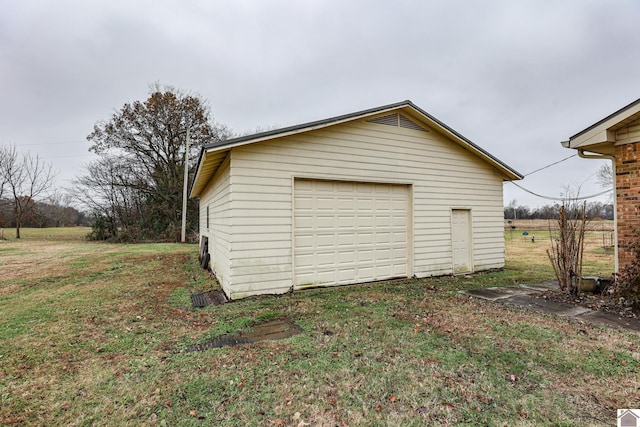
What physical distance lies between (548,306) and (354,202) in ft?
13.3

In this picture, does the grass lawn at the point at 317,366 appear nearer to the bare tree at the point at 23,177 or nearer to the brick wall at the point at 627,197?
the brick wall at the point at 627,197

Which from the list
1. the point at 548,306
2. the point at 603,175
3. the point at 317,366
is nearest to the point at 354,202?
the point at 548,306

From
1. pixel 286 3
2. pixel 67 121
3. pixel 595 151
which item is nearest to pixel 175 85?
pixel 67 121

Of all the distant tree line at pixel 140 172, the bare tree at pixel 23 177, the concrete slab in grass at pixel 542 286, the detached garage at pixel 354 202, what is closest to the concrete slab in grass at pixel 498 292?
the concrete slab in grass at pixel 542 286

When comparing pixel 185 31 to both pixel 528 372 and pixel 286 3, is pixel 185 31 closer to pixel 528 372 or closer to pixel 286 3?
pixel 286 3

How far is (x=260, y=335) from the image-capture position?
397 centimetres

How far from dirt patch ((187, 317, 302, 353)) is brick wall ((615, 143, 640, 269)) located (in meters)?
5.86

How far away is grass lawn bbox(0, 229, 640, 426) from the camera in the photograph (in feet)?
7.57

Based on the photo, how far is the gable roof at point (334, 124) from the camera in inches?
219

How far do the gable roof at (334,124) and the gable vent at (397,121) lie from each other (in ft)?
0.49

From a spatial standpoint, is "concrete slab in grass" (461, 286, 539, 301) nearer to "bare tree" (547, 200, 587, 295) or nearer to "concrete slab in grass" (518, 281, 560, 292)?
"concrete slab in grass" (518, 281, 560, 292)

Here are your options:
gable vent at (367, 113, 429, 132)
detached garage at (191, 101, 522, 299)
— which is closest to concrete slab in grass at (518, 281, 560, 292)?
detached garage at (191, 101, 522, 299)

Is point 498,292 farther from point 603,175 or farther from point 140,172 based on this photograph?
point 603,175

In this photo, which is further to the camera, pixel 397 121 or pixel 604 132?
pixel 397 121
